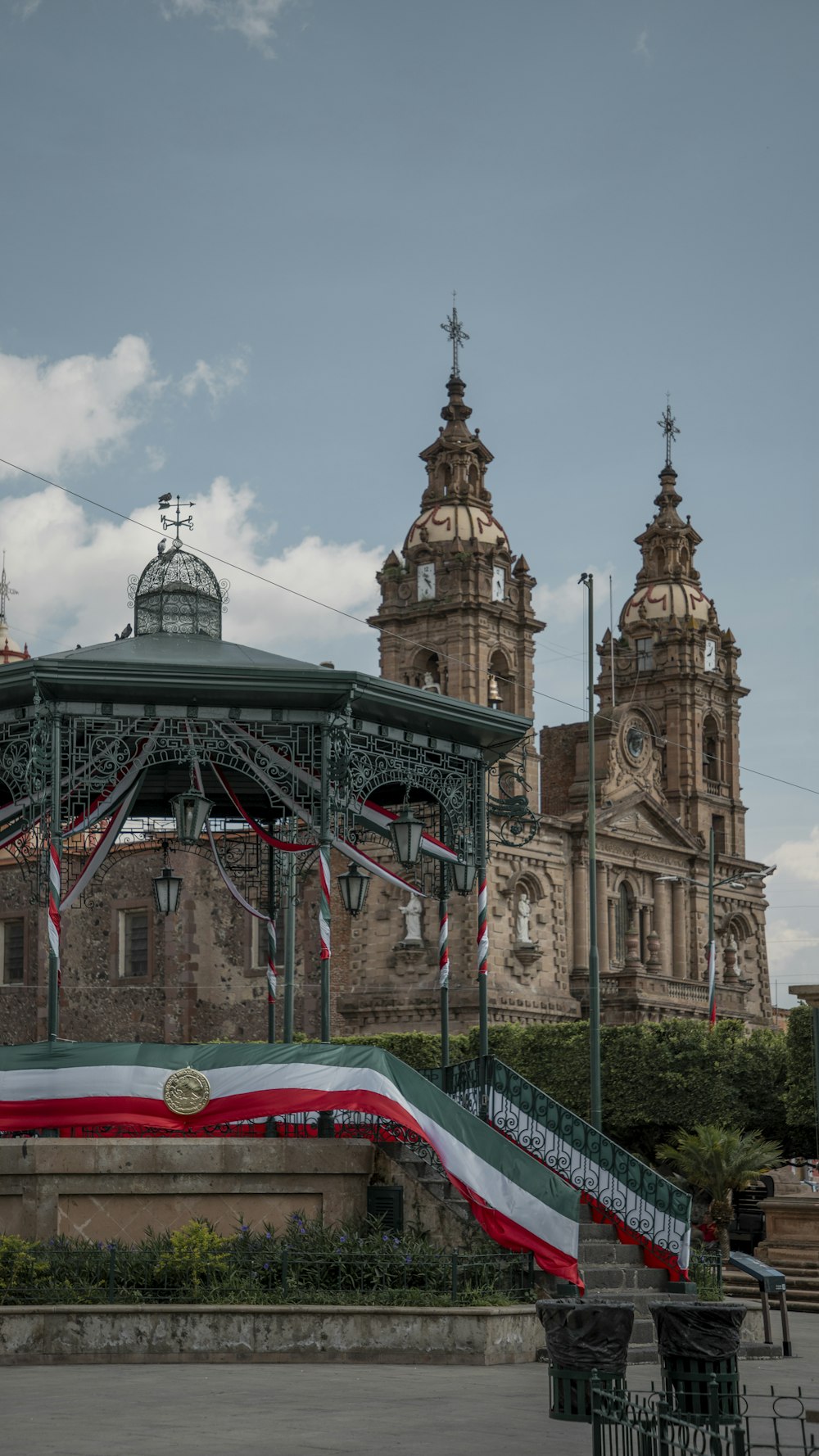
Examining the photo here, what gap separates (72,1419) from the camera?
41.2 feet

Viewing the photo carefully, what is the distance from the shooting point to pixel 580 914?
66562 millimetres

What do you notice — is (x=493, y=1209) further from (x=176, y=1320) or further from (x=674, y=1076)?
(x=674, y=1076)

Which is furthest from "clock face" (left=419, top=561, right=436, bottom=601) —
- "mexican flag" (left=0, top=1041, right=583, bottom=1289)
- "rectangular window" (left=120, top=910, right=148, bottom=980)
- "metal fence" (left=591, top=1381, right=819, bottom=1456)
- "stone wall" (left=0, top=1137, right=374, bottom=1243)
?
"metal fence" (left=591, top=1381, right=819, bottom=1456)

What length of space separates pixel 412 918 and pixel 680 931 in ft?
48.1

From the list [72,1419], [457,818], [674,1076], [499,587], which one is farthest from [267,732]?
[499,587]

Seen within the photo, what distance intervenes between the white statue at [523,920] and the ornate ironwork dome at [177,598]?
41.8 meters

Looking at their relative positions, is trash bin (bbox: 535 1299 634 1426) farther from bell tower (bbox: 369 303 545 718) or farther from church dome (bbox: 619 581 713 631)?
church dome (bbox: 619 581 713 631)

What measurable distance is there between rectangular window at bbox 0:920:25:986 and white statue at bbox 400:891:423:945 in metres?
12.4

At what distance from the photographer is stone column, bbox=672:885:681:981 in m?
71.6

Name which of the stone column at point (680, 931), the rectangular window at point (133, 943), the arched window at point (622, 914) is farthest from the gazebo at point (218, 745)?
the stone column at point (680, 931)

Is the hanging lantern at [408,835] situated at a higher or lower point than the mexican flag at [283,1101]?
higher

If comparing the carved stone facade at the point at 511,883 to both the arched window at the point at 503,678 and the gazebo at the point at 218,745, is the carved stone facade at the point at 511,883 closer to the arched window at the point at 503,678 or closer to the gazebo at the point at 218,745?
the arched window at the point at 503,678

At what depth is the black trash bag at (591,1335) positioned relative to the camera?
39.6 feet

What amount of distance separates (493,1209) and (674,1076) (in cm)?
2668
